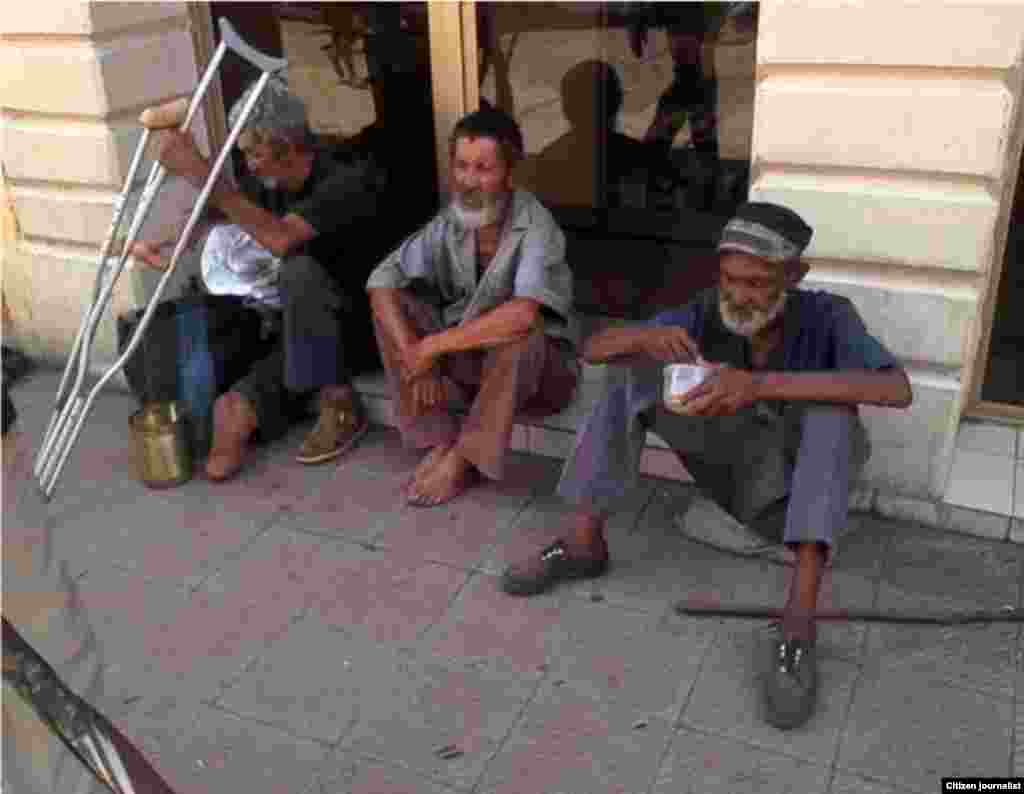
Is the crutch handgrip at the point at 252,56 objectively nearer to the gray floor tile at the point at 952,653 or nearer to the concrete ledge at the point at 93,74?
the concrete ledge at the point at 93,74

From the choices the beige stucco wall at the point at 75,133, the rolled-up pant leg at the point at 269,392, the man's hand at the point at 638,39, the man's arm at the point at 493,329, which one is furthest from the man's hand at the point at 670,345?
the man's hand at the point at 638,39

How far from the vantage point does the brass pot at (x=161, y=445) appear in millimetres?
3709

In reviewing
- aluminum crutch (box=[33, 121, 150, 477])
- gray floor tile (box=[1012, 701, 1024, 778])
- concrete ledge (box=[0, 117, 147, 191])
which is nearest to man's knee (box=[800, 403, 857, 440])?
gray floor tile (box=[1012, 701, 1024, 778])

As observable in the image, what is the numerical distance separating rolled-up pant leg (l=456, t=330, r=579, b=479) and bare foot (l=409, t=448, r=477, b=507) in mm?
65

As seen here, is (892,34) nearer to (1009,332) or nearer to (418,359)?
(1009,332)

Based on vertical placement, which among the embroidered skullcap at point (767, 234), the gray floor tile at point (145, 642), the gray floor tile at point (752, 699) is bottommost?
the gray floor tile at point (145, 642)

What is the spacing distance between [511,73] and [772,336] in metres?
2.48

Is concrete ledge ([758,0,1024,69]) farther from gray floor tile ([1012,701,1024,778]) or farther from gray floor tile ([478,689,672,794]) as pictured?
gray floor tile ([478,689,672,794])

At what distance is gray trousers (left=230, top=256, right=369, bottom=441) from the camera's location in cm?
368

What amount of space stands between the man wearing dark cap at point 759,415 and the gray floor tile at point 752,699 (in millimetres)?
46

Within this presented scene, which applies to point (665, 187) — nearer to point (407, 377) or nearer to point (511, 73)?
point (511, 73)

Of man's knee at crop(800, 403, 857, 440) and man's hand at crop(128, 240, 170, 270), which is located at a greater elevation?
man's hand at crop(128, 240, 170, 270)

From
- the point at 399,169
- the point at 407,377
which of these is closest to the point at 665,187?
the point at 399,169

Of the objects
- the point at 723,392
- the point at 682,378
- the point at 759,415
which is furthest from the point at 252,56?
the point at 759,415
